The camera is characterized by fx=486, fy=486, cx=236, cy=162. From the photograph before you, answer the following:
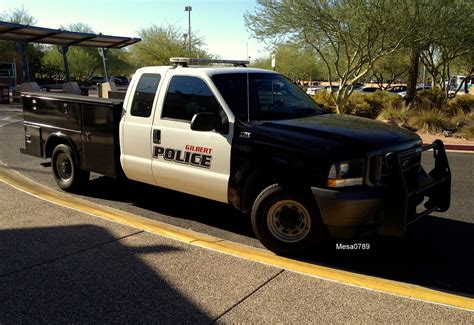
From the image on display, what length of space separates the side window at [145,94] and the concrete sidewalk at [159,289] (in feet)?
5.26

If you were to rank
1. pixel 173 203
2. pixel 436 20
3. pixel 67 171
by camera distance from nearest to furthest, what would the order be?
pixel 173 203 → pixel 67 171 → pixel 436 20

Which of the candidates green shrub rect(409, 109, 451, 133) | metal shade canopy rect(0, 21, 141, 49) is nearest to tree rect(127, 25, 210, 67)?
metal shade canopy rect(0, 21, 141, 49)

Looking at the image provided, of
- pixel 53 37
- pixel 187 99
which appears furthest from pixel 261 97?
pixel 53 37

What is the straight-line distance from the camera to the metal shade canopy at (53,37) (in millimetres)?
21806

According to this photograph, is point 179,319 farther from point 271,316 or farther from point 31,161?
point 31,161

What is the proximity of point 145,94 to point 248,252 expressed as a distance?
2.40m

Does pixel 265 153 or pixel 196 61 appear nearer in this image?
pixel 265 153

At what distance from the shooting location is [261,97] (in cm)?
542

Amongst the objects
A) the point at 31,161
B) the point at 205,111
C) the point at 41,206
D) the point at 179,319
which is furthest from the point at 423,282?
the point at 31,161

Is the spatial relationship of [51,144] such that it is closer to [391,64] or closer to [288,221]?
[288,221]

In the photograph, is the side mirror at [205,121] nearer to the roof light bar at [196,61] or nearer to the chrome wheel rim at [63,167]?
the roof light bar at [196,61]

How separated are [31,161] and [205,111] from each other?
18.7 ft

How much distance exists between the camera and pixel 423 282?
411 centimetres

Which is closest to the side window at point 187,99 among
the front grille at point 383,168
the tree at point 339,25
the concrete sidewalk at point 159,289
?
the concrete sidewalk at point 159,289
